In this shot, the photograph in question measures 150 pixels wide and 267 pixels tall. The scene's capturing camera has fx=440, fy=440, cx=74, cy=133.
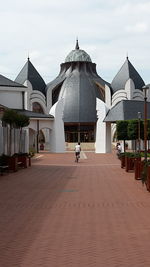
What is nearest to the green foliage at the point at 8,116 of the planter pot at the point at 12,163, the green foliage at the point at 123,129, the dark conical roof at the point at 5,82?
the planter pot at the point at 12,163

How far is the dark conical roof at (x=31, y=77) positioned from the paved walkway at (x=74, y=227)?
63.1 meters

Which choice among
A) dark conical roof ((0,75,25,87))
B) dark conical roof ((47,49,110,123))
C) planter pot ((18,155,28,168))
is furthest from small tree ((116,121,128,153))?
dark conical roof ((47,49,110,123))

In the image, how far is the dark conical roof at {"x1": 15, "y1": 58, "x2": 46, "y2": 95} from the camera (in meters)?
76.9

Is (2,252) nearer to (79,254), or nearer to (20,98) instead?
(79,254)

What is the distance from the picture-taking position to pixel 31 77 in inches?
3049

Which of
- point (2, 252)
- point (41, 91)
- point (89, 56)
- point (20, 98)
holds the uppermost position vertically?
point (89, 56)

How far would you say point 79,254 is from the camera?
20.7ft

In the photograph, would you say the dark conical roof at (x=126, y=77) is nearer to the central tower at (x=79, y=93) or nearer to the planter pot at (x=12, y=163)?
the central tower at (x=79, y=93)

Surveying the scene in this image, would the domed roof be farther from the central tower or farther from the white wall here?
the white wall

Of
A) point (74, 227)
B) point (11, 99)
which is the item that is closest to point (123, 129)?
point (11, 99)

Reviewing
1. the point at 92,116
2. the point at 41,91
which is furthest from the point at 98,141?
the point at 41,91

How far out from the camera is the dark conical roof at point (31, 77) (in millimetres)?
76875

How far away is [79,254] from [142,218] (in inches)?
131

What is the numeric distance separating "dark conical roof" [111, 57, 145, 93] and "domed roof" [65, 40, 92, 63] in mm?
6959
